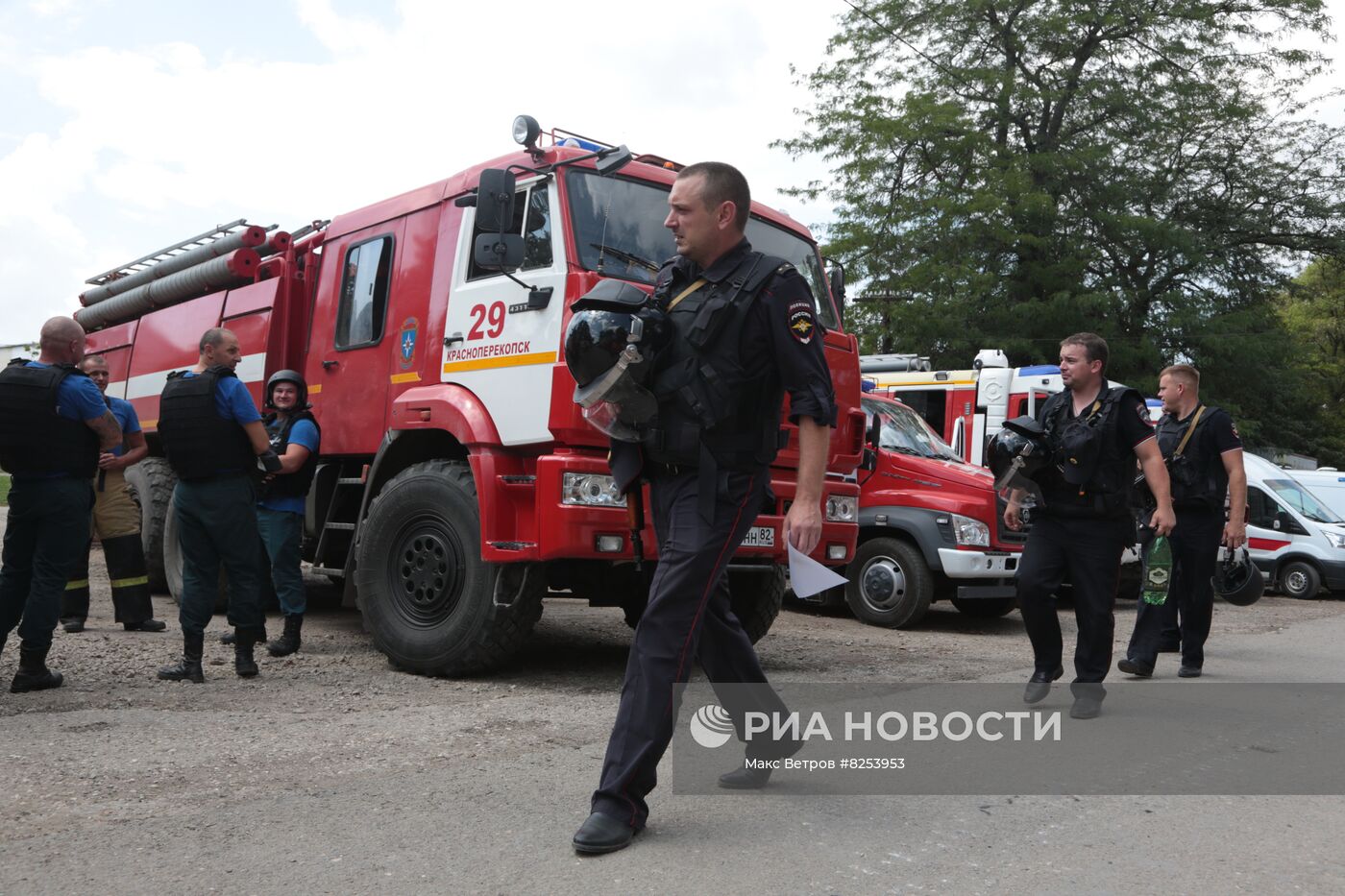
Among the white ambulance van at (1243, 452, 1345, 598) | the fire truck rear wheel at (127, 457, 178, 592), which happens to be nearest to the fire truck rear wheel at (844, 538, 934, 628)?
the fire truck rear wheel at (127, 457, 178, 592)

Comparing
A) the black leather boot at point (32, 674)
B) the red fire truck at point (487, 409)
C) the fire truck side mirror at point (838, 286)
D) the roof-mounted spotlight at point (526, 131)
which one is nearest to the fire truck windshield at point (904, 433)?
the fire truck side mirror at point (838, 286)

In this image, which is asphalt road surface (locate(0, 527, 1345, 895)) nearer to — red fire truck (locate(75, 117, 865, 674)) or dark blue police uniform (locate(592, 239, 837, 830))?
dark blue police uniform (locate(592, 239, 837, 830))

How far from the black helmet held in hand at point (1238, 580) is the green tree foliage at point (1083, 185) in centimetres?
1125

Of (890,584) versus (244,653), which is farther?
(890,584)

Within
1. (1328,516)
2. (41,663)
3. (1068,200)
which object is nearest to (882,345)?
(1068,200)

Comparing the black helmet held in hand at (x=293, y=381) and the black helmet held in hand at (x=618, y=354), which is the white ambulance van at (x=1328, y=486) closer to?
the black helmet held in hand at (x=293, y=381)

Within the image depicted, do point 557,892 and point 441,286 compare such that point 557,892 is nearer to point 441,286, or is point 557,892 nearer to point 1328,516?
point 441,286

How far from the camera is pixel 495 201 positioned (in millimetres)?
5887

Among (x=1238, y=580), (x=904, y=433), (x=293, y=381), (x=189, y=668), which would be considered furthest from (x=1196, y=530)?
(x=189, y=668)

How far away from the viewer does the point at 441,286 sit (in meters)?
6.60

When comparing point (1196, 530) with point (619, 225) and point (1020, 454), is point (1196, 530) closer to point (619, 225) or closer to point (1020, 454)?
point (1020, 454)

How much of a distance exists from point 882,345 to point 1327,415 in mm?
20134

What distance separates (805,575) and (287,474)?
4630mm

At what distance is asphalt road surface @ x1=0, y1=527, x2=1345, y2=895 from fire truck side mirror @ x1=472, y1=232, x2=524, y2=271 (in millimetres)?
2169
